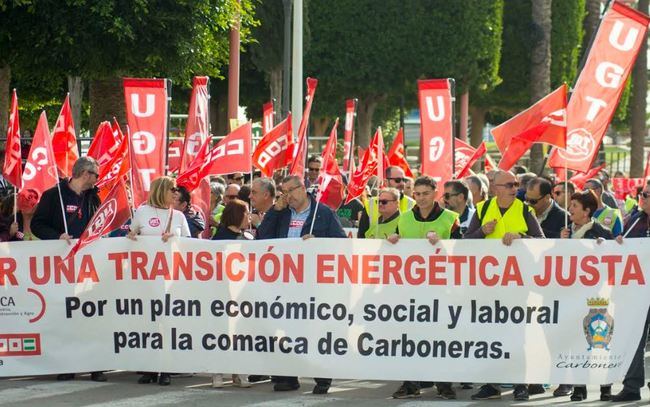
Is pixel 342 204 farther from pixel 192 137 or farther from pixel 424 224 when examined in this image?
pixel 424 224

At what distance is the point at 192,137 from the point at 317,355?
13.6ft

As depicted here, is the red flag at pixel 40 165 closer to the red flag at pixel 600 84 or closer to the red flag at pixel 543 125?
the red flag at pixel 543 125

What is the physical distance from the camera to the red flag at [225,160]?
40.6 ft

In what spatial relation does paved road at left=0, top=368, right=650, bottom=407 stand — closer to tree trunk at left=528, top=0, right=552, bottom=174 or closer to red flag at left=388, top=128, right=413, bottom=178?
red flag at left=388, top=128, right=413, bottom=178

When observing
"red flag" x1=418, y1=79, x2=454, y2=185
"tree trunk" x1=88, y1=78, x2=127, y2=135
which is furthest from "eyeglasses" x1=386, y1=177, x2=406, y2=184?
"tree trunk" x1=88, y1=78, x2=127, y2=135

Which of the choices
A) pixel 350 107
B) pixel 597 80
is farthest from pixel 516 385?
pixel 350 107

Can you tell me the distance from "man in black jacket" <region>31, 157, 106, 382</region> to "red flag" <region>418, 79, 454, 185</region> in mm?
3865

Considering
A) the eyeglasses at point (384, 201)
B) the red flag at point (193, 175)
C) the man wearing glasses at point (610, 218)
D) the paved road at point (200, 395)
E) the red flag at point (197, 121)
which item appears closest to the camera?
the paved road at point (200, 395)

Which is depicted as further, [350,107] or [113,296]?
[350,107]

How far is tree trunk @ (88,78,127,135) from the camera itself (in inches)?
788

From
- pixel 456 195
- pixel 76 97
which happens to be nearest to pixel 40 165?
pixel 456 195

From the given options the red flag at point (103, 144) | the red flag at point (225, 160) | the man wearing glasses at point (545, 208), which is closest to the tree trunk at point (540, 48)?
the red flag at point (103, 144)

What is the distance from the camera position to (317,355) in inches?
401

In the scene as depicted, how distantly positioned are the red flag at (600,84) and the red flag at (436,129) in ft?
8.49
